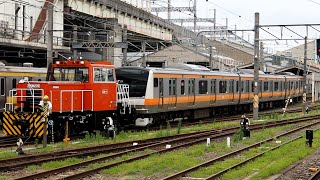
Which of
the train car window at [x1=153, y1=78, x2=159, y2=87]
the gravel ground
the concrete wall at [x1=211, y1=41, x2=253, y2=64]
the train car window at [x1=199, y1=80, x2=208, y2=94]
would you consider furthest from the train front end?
the concrete wall at [x1=211, y1=41, x2=253, y2=64]

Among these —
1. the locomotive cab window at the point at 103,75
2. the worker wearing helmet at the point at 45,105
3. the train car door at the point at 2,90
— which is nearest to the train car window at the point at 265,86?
the locomotive cab window at the point at 103,75

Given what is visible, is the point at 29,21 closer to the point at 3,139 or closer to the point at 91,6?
the point at 91,6

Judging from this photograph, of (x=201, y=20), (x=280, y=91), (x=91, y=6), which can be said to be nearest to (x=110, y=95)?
(x=91, y=6)

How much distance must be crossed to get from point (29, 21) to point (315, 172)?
30258 mm

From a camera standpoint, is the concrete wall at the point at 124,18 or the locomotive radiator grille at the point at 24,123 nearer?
the locomotive radiator grille at the point at 24,123

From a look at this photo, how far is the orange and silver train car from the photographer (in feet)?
86.3

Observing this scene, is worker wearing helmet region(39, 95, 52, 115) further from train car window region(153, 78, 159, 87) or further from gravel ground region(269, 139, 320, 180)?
gravel ground region(269, 139, 320, 180)

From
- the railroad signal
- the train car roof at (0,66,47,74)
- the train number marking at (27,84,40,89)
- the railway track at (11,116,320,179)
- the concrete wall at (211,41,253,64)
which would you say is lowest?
Result: the railway track at (11,116,320,179)

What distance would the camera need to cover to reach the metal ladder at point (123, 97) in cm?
2431

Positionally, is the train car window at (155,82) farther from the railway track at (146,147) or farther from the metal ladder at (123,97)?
the railway track at (146,147)

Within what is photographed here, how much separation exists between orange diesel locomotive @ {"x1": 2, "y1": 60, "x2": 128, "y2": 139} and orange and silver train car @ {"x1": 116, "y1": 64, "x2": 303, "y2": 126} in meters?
2.38

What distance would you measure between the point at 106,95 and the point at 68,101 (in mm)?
2146

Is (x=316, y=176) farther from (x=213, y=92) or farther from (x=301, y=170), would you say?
(x=213, y=92)

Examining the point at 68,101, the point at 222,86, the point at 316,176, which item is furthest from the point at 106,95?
the point at 222,86
